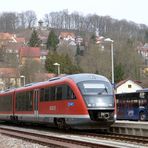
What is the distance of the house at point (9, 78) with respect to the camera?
87.9 m

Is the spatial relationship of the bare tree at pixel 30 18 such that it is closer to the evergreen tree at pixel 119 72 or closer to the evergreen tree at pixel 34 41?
the evergreen tree at pixel 34 41

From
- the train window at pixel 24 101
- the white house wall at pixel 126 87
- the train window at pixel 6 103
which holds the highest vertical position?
the train window at pixel 24 101

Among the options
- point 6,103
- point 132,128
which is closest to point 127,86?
point 6,103

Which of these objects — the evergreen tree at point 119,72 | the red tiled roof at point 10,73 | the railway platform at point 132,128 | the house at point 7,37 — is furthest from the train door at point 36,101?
the house at point 7,37

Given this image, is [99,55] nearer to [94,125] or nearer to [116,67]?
[116,67]

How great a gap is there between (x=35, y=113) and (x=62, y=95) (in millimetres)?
5299

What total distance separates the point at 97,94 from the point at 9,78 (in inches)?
2751

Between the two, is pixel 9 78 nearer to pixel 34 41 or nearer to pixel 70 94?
pixel 70 94

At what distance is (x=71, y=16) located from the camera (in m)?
157

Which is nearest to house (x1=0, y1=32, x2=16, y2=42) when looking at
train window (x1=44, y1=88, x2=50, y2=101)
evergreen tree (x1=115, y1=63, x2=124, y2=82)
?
evergreen tree (x1=115, y1=63, x2=124, y2=82)

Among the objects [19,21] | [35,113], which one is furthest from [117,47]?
[19,21]

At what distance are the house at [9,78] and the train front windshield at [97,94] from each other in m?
63.6

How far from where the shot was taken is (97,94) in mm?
22266

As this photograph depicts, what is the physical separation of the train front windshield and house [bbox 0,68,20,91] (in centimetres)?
6358
